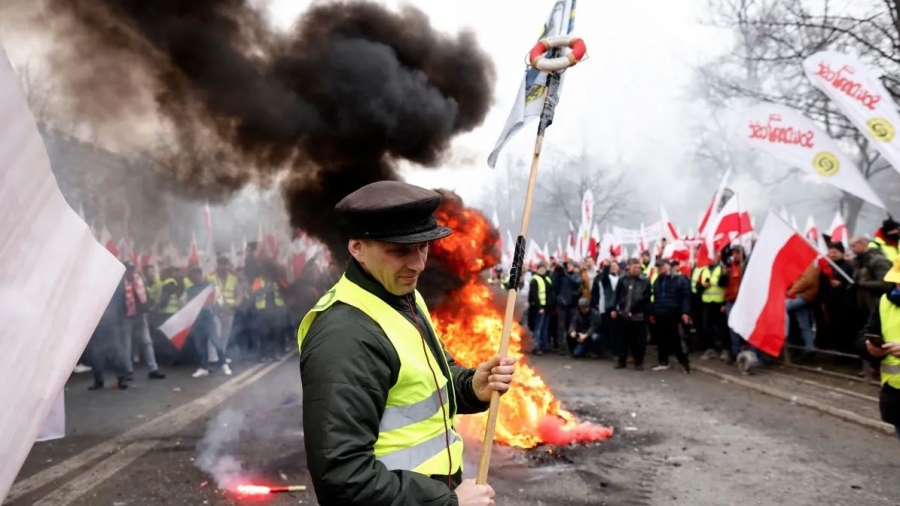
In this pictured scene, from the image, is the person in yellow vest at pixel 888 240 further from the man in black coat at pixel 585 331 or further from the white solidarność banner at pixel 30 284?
the white solidarność banner at pixel 30 284

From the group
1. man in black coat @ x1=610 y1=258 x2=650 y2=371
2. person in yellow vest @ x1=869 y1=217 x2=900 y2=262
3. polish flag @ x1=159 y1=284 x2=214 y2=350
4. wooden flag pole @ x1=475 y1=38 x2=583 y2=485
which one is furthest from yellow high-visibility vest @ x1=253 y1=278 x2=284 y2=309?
wooden flag pole @ x1=475 y1=38 x2=583 y2=485

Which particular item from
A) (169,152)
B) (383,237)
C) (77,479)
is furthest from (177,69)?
(383,237)

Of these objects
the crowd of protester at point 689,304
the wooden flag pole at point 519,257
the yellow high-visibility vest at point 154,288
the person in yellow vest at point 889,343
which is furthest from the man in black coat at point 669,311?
the yellow high-visibility vest at point 154,288

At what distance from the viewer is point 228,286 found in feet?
43.9

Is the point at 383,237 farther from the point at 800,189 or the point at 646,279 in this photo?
the point at 800,189

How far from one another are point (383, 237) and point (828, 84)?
738 centimetres

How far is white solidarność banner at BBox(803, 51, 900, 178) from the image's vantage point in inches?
274

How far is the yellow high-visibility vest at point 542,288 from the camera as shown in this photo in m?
14.1

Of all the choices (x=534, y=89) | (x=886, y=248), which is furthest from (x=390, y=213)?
Result: (x=886, y=248)

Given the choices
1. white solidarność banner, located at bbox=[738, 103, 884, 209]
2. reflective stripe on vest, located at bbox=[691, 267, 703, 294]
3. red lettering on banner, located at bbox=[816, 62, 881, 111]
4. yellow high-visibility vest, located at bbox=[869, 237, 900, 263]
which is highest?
red lettering on banner, located at bbox=[816, 62, 881, 111]

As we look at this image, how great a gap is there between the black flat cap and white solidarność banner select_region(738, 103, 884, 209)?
7453 millimetres

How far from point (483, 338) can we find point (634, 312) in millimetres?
4563

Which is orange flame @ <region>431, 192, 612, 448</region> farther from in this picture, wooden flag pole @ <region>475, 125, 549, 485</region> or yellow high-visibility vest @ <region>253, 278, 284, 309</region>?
yellow high-visibility vest @ <region>253, 278, 284, 309</region>

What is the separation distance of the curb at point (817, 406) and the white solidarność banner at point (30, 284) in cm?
694
